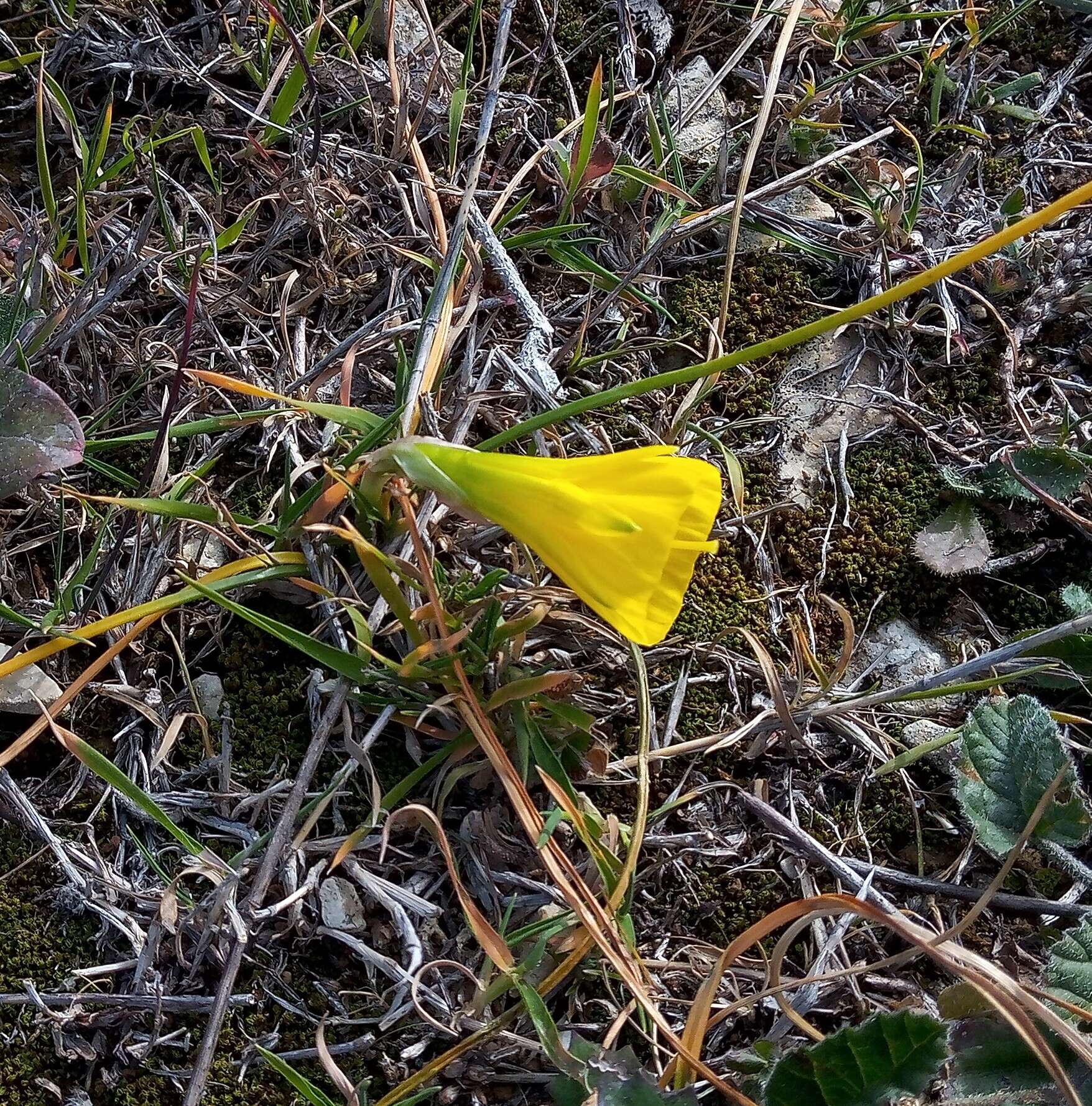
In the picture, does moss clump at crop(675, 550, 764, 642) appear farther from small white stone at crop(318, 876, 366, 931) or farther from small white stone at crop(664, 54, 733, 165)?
small white stone at crop(664, 54, 733, 165)

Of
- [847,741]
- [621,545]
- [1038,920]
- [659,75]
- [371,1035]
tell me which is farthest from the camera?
[659,75]

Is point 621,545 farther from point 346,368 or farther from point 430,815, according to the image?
point 346,368

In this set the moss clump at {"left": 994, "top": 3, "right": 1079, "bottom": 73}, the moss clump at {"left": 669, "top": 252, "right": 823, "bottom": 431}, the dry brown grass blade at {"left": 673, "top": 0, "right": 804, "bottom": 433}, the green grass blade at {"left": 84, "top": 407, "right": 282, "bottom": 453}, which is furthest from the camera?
the moss clump at {"left": 994, "top": 3, "right": 1079, "bottom": 73}

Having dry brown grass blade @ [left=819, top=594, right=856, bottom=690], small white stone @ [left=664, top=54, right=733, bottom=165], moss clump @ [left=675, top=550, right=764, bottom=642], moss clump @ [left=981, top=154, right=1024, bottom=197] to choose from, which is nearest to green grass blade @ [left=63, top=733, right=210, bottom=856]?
moss clump @ [left=675, top=550, right=764, bottom=642]

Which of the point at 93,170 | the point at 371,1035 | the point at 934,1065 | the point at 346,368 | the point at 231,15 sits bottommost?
the point at 371,1035

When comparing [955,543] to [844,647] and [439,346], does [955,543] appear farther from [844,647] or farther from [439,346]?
[439,346]

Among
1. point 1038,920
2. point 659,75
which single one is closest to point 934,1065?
point 1038,920
